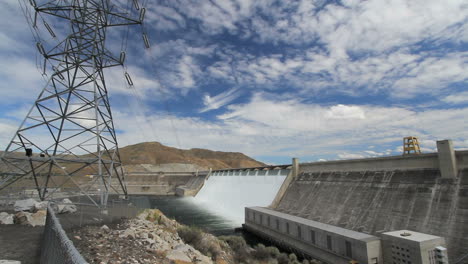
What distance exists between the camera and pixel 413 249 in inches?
538

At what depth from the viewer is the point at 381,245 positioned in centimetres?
1605

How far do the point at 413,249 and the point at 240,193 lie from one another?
33.4 meters

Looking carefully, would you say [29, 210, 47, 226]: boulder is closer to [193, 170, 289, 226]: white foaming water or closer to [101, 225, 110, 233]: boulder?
[101, 225, 110, 233]: boulder

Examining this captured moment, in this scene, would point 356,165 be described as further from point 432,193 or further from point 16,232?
point 16,232

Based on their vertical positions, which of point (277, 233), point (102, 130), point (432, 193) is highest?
point (102, 130)

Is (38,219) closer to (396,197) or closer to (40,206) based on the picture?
(40,206)

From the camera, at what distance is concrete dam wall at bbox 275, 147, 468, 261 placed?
15969 millimetres

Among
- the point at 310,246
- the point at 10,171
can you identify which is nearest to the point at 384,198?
the point at 310,246

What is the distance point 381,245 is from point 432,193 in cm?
580

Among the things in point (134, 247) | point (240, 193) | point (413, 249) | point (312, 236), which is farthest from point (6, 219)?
point (240, 193)

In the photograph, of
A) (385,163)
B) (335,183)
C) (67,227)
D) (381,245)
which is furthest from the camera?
(335,183)

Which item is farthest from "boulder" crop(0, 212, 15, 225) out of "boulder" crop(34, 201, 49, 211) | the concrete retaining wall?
the concrete retaining wall

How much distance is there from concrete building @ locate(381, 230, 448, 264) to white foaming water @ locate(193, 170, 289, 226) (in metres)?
19.6

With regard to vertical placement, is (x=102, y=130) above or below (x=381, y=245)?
above
